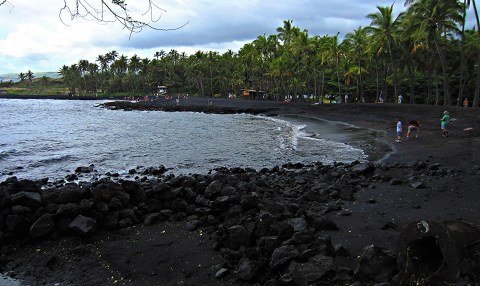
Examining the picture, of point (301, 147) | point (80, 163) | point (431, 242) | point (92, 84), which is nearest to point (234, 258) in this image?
point (431, 242)

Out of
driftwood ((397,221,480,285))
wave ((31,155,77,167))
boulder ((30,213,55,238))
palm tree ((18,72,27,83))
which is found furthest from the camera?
palm tree ((18,72,27,83))

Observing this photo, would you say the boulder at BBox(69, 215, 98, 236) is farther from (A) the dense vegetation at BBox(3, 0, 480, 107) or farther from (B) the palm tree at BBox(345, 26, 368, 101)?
(B) the palm tree at BBox(345, 26, 368, 101)

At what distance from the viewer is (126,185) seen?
9836mm

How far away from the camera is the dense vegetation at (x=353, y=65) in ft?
120

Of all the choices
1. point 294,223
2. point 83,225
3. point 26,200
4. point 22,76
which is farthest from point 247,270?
point 22,76

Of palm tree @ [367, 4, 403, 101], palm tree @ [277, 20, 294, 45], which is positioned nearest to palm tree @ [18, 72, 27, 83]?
palm tree @ [277, 20, 294, 45]

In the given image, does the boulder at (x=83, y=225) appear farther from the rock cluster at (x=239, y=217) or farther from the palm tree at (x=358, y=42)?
the palm tree at (x=358, y=42)

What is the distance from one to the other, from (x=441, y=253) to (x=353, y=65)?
66.0 m

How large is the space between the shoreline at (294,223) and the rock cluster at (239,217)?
29mm

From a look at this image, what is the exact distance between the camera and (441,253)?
385cm

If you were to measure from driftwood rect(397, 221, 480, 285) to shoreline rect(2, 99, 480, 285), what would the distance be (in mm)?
161

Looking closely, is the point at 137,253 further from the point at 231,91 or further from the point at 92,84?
the point at 92,84

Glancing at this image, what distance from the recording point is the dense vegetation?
36.5 metres

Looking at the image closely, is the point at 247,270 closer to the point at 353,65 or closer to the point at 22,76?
the point at 353,65
